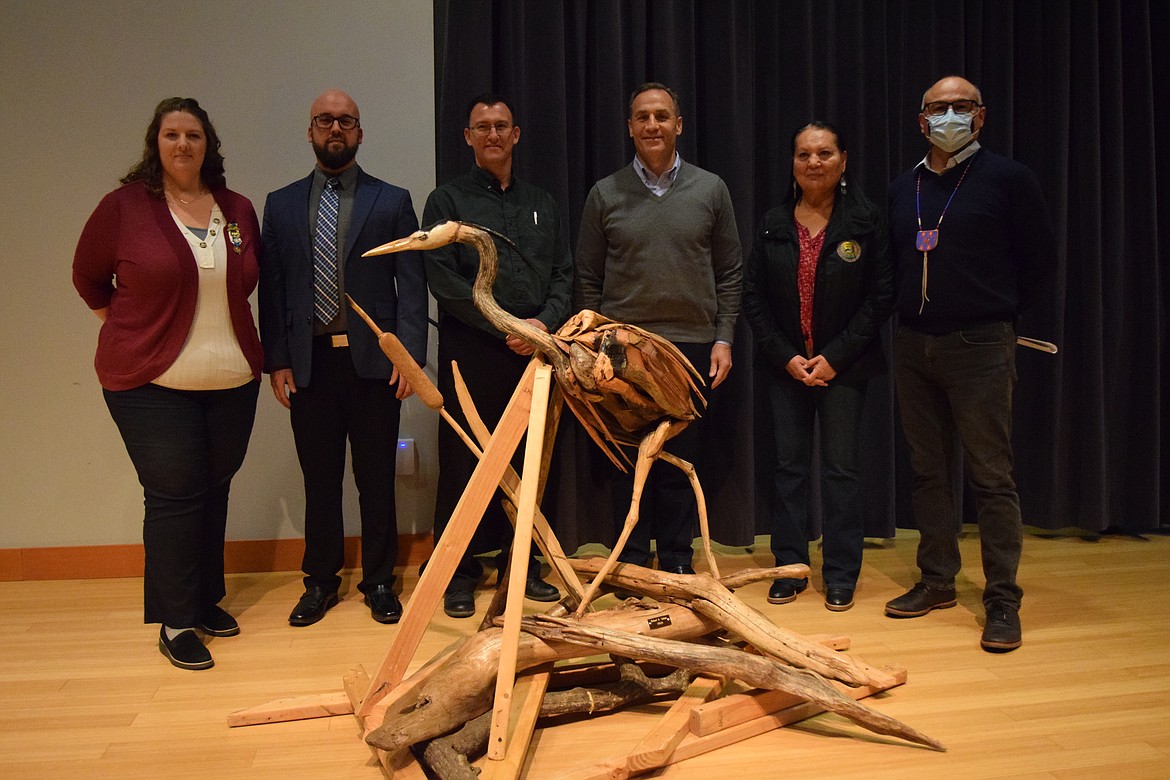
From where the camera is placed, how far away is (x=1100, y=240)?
3.99m

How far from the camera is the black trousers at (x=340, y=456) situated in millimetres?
3039

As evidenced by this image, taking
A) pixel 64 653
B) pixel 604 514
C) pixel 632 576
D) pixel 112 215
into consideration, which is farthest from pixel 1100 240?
pixel 64 653

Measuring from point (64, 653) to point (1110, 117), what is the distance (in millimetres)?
4646

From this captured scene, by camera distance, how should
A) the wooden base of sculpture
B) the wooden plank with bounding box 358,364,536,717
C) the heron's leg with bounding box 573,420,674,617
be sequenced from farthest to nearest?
1. the heron's leg with bounding box 573,420,674,617
2. the wooden plank with bounding box 358,364,536,717
3. the wooden base of sculpture

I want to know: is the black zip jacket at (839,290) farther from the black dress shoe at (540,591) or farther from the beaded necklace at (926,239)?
the black dress shoe at (540,591)

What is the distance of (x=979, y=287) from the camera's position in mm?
2814

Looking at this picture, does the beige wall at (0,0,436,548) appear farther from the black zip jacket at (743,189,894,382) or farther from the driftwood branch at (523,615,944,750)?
the driftwood branch at (523,615,944,750)

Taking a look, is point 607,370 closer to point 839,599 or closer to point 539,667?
point 539,667

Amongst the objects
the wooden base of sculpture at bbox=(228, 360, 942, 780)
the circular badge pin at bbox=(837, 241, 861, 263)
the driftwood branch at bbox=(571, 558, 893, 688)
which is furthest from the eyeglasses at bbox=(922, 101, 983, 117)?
the wooden base of sculpture at bbox=(228, 360, 942, 780)

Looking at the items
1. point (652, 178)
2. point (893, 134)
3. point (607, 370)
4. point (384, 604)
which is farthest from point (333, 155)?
point (893, 134)

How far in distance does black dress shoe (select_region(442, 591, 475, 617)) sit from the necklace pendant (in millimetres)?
1918

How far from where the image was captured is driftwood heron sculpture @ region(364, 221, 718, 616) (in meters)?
2.21

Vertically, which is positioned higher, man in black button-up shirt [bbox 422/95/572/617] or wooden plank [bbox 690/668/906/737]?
man in black button-up shirt [bbox 422/95/572/617]

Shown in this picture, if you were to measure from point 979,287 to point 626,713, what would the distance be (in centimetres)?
170
